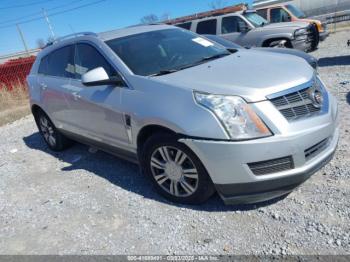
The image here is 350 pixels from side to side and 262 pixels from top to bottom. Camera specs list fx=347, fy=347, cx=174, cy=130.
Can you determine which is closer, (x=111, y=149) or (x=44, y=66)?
(x=111, y=149)

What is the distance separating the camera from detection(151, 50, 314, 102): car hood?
115 inches

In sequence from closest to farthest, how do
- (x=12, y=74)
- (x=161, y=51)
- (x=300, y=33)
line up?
(x=161, y=51) < (x=300, y=33) < (x=12, y=74)

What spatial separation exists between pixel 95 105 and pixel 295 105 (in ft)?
7.40

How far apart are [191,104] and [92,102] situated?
1570 mm

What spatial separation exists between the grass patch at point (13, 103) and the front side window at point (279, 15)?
33.2 feet

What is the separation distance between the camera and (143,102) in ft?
11.2

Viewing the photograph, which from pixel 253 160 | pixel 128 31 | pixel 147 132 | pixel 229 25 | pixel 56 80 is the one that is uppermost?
pixel 128 31

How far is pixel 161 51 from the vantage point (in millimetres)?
4016

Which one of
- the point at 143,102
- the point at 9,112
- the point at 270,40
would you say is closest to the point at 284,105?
the point at 143,102

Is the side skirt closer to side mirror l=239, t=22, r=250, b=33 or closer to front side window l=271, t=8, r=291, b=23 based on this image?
→ side mirror l=239, t=22, r=250, b=33

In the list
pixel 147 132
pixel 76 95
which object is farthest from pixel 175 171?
pixel 76 95

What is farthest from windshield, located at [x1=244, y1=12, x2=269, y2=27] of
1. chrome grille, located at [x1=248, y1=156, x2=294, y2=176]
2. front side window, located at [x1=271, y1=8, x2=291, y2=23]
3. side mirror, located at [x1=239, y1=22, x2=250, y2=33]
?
chrome grille, located at [x1=248, y1=156, x2=294, y2=176]

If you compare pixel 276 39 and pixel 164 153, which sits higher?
pixel 164 153

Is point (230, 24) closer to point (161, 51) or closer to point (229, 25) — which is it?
point (229, 25)
